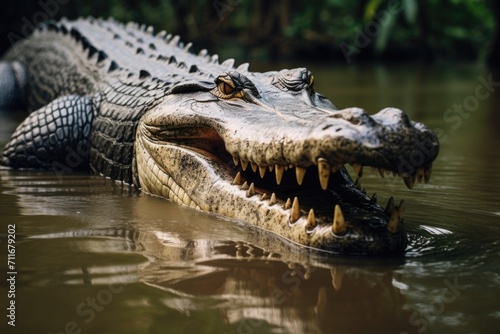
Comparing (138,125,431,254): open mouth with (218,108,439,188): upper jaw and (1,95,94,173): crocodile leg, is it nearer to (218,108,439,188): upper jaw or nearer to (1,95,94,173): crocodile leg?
(218,108,439,188): upper jaw

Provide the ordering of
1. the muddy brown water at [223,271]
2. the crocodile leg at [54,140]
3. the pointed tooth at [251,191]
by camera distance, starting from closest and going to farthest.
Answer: the muddy brown water at [223,271] → the pointed tooth at [251,191] → the crocodile leg at [54,140]

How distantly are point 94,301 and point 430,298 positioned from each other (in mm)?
1101

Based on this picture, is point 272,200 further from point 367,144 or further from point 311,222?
point 367,144

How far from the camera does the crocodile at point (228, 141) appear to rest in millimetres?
2852

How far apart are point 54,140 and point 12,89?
3391 millimetres

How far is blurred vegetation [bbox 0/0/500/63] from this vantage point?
19188 mm

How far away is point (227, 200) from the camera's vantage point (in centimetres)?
374

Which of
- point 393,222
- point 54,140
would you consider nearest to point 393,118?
point 393,222

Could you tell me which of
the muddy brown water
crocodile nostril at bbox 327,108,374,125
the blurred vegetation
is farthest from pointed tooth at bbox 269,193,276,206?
the blurred vegetation

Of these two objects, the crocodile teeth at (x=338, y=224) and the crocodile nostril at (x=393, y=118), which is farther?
the crocodile teeth at (x=338, y=224)

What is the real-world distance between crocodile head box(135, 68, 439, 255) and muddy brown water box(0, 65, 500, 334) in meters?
0.10

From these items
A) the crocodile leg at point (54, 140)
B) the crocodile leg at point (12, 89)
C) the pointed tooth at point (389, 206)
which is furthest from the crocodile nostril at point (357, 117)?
the crocodile leg at point (12, 89)

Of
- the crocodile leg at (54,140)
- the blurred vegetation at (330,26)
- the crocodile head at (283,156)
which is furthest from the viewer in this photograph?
the blurred vegetation at (330,26)

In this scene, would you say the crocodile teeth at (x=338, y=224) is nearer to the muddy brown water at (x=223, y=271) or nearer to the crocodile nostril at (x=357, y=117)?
the muddy brown water at (x=223, y=271)
